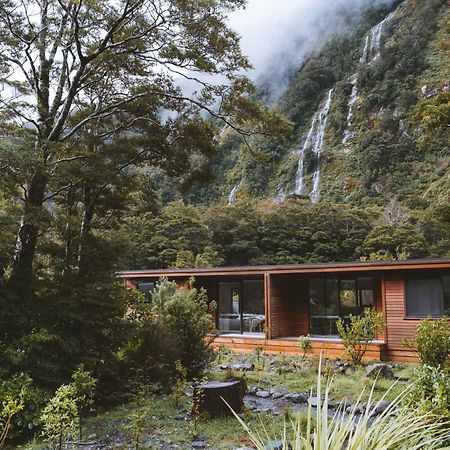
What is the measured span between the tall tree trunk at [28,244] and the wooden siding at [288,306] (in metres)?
8.46

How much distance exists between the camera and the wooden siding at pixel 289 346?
11570 mm

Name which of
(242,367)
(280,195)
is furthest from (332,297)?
(280,195)

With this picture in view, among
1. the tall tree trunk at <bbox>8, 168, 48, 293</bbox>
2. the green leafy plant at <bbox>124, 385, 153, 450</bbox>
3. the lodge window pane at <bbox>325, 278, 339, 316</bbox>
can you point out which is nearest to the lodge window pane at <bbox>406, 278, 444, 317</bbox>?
the lodge window pane at <bbox>325, 278, 339, 316</bbox>

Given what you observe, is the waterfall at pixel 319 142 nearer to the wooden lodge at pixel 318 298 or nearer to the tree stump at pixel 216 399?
the wooden lodge at pixel 318 298

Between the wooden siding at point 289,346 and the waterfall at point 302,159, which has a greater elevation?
the waterfall at point 302,159

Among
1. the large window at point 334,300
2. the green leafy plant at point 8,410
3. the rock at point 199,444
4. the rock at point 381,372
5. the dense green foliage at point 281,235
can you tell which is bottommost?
the rock at point 199,444

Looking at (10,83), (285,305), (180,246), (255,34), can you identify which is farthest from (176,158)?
(255,34)

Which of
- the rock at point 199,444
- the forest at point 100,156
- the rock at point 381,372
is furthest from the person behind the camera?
the rock at point 381,372

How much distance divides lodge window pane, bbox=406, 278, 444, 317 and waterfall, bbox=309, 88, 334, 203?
3381 centimetres

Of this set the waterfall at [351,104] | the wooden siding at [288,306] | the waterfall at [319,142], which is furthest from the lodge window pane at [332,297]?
the waterfall at [351,104]

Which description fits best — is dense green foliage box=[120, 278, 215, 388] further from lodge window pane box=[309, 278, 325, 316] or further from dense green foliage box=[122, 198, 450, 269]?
dense green foliage box=[122, 198, 450, 269]

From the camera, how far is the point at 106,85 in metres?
9.59

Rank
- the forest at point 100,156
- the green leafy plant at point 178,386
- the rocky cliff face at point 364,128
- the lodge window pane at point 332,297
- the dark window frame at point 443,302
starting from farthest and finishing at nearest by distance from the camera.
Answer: the rocky cliff face at point 364,128
the lodge window pane at point 332,297
the dark window frame at point 443,302
the green leafy plant at point 178,386
the forest at point 100,156

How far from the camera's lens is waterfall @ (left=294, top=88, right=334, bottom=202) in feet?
159
